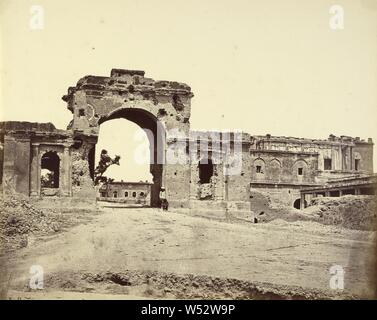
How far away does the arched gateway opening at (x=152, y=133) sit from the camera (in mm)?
Result: 24359

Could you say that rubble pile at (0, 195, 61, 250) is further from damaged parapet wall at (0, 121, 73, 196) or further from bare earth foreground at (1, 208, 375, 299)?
damaged parapet wall at (0, 121, 73, 196)

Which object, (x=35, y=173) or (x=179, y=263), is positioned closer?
(x=179, y=263)

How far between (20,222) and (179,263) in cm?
532

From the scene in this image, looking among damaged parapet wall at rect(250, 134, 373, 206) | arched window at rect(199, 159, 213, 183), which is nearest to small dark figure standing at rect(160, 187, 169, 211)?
arched window at rect(199, 159, 213, 183)

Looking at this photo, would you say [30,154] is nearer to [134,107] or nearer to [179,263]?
[134,107]

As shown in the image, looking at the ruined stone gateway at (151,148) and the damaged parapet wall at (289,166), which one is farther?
the damaged parapet wall at (289,166)

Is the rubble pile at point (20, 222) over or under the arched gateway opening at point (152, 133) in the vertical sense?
under

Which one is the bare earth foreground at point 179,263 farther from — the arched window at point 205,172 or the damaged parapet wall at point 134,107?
the arched window at point 205,172

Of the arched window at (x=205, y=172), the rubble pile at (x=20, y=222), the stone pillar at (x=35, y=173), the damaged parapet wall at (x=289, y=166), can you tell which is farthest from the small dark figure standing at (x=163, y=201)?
the damaged parapet wall at (x=289, y=166)

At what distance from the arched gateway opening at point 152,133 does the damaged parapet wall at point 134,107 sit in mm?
47

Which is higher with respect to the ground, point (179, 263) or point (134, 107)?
point (134, 107)

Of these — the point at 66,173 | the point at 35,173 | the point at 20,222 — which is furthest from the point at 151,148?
the point at 20,222

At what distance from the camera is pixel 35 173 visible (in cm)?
2275
